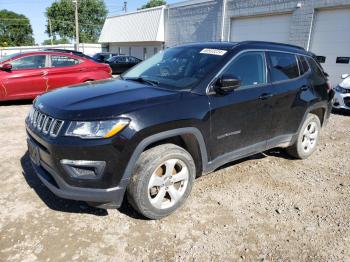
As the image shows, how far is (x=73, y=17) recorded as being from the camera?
67.9 metres

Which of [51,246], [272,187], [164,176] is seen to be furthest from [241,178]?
[51,246]

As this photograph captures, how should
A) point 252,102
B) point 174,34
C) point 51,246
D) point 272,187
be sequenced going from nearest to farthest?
1. point 51,246
2. point 252,102
3. point 272,187
4. point 174,34

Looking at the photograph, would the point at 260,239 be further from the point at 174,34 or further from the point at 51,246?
the point at 174,34

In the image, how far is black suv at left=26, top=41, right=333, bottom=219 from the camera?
263cm

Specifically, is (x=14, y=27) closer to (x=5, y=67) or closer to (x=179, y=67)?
(x=5, y=67)

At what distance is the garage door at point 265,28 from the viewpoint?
552 inches

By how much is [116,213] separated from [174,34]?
20.7 metres

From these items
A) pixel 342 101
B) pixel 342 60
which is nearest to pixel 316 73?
pixel 342 101

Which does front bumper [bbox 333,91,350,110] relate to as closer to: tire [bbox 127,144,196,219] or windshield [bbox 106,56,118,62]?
tire [bbox 127,144,196,219]

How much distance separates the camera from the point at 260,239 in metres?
2.89

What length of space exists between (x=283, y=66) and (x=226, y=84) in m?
1.44

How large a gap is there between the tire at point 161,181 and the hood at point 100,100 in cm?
47

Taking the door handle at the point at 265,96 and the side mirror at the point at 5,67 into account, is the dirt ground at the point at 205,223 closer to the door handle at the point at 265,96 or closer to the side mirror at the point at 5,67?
the door handle at the point at 265,96

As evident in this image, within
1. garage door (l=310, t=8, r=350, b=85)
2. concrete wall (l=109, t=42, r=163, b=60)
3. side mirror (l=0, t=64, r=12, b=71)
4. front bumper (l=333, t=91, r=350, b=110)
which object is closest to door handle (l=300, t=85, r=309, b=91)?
front bumper (l=333, t=91, r=350, b=110)
